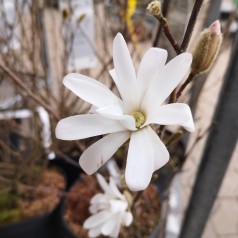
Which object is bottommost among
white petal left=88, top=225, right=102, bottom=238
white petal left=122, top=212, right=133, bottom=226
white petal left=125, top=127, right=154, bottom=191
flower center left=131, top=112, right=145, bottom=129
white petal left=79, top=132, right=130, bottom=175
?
white petal left=88, top=225, right=102, bottom=238

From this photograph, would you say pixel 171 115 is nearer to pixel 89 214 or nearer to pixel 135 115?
pixel 135 115

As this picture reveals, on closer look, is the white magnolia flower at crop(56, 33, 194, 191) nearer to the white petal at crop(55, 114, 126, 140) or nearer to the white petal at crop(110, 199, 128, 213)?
the white petal at crop(55, 114, 126, 140)

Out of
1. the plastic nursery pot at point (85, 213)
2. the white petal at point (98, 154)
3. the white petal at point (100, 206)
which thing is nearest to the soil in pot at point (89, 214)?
the plastic nursery pot at point (85, 213)

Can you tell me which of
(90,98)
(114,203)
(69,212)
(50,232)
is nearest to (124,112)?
(90,98)

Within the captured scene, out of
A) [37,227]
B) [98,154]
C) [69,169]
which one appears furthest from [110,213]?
[69,169]

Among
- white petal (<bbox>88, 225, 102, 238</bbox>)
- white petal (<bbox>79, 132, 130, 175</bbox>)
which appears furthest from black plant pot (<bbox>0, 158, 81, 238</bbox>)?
white petal (<bbox>79, 132, 130, 175</bbox>)

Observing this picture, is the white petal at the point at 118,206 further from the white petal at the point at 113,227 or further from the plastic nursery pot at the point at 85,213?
the plastic nursery pot at the point at 85,213
